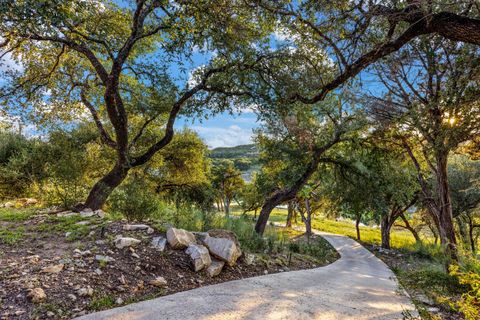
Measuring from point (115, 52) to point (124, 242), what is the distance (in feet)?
19.8

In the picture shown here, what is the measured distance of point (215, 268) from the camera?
14.9 feet

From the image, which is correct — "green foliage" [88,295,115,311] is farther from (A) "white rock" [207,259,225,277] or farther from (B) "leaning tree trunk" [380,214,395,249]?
(B) "leaning tree trunk" [380,214,395,249]

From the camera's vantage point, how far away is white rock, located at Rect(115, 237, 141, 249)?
4.28 metres

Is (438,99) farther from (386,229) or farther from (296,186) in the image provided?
(386,229)

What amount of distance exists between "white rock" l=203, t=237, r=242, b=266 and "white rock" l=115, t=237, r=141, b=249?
1.30m

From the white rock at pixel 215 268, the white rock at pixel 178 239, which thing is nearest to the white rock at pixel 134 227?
the white rock at pixel 178 239

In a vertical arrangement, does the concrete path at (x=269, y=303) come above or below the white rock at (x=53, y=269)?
below

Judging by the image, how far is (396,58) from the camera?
7512 millimetres

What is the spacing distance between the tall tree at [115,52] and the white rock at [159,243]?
4.11 meters

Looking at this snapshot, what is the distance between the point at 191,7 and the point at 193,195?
36.3 ft

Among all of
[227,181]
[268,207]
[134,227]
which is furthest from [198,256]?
[227,181]

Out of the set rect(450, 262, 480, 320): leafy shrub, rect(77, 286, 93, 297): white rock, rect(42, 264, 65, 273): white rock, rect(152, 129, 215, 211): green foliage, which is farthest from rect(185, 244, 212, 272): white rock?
rect(152, 129, 215, 211): green foliage

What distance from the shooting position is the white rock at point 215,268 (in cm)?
446

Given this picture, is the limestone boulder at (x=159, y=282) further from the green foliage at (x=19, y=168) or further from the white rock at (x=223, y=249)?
the green foliage at (x=19, y=168)
